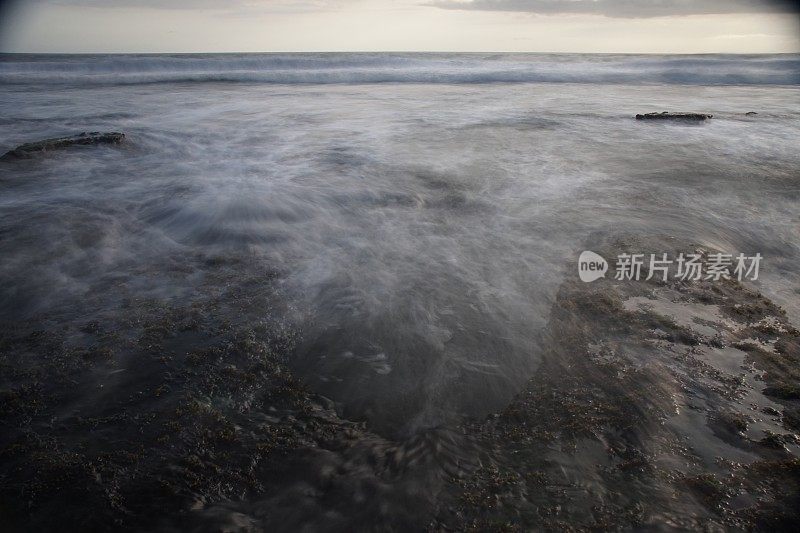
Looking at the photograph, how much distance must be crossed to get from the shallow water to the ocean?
0.03 m

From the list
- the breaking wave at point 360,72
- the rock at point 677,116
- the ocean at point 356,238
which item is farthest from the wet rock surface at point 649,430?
the breaking wave at point 360,72

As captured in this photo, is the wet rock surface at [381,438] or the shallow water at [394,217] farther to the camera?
the shallow water at [394,217]

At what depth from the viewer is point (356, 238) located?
457cm

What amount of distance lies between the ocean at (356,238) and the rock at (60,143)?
283mm

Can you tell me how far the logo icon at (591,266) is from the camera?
371cm

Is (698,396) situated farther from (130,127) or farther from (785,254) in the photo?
(130,127)

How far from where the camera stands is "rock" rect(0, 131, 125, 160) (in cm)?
742

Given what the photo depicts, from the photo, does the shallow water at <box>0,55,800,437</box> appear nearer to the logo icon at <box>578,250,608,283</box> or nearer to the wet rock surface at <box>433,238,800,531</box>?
the logo icon at <box>578,250,608,283</box>

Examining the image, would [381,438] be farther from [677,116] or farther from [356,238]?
[677,116]

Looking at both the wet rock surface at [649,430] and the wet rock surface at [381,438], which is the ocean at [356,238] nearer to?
the wet rock surface at [381,438]

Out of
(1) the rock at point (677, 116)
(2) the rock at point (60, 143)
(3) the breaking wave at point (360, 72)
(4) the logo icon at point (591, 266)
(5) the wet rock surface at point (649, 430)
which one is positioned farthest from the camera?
(3) the breaking wave at point (360, 72)

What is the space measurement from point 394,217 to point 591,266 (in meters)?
2.15

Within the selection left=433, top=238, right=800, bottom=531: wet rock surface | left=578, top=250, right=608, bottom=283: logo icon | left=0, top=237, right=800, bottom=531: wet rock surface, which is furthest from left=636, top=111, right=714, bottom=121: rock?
left=0, top=237, right=800, bottom=531: wet rock surface

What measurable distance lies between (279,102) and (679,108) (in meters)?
12.6
